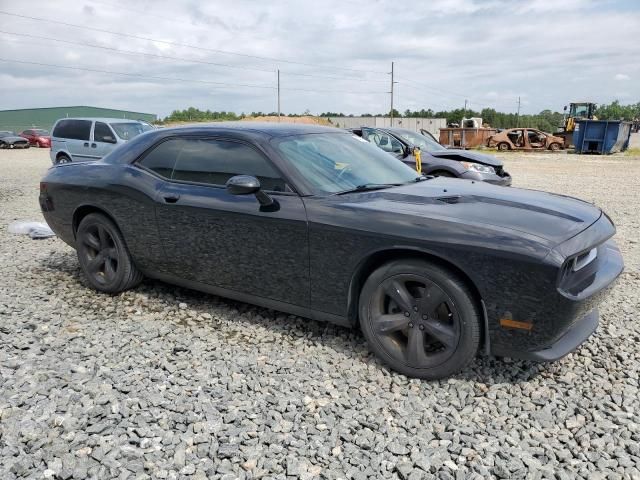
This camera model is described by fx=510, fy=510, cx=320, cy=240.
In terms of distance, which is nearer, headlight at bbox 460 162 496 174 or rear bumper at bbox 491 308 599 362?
rear bumper at bbox 491 308 599 362

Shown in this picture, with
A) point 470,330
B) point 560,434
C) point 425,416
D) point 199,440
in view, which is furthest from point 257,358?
point 560,434

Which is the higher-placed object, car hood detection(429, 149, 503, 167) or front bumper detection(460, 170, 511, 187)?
car hood detection(429, 149, 503, 167)

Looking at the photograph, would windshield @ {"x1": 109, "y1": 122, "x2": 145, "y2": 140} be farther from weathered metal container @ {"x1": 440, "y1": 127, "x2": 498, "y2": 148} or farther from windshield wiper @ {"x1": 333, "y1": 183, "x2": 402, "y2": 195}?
weathered metal container @ {"x1": 440, "y1": 127, "x2": 498, "y2": 148}

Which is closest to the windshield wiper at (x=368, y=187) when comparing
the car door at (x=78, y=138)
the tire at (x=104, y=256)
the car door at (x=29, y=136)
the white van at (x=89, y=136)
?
the tire at (x=104, y=256)

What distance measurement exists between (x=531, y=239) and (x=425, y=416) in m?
1.09

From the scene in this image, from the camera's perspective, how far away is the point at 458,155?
1005 centimetres

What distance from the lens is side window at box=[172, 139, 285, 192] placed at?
3.57m

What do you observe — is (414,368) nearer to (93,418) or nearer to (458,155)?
(93,418)

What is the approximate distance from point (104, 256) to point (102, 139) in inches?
393

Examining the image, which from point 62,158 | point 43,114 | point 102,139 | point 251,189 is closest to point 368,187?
point 251,189

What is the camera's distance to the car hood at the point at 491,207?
283 centimetres

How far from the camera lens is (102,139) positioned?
13.3 meters

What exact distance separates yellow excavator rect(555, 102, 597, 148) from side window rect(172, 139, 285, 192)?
30.6 meters

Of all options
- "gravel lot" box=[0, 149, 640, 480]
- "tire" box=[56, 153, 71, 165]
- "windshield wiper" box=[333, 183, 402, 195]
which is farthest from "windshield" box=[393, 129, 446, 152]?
"tire" box=[56, 153, 71, 165]
